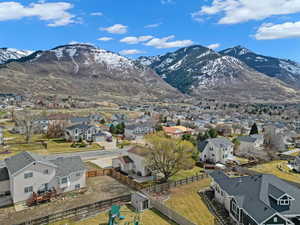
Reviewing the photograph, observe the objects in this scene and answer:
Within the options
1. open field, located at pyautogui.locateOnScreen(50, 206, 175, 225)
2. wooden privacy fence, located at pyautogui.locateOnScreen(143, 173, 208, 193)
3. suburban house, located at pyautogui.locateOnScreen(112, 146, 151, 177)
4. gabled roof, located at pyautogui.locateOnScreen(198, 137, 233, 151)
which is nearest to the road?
suburban house, located at pyautogui.locateOnScreen(112, 146, 151, 177)

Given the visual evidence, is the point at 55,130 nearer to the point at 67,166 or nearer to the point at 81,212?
the point at 67,166

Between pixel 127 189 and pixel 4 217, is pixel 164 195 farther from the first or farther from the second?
pixel 4 217

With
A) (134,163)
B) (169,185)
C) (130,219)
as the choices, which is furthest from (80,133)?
(130,219)

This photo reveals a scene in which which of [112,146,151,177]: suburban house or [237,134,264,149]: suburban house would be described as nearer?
[112,146,151,177]: suburban house

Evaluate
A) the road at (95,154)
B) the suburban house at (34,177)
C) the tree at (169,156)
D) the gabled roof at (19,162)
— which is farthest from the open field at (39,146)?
the tree at (169,156)

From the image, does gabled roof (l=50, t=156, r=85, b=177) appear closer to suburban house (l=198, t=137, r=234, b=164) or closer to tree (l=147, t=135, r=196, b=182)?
tree (l=147, t=135, r=196, b=182)

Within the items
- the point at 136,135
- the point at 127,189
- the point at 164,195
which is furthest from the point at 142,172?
the point at 136,135
